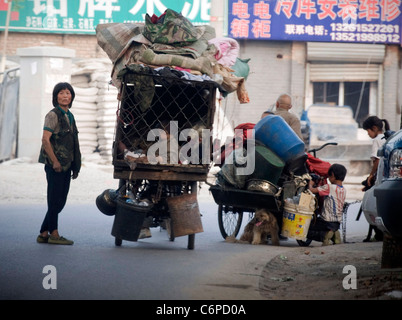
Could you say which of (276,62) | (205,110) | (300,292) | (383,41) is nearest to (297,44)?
(276,62)

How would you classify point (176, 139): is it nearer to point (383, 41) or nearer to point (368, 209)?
point (368, 209)

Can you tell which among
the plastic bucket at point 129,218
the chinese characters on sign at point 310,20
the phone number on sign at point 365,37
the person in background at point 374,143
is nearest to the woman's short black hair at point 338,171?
the person in background at point 374,143

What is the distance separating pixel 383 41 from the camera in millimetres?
25031

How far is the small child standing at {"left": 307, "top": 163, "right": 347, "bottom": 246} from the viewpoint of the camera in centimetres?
960

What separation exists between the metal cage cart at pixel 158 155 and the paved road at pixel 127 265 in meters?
0.38

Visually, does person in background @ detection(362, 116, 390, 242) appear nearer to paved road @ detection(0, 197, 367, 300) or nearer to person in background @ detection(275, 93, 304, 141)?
person in background @ detection(275, 93, 304, 141)

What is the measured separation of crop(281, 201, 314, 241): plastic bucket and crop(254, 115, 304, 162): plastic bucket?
0.65 m

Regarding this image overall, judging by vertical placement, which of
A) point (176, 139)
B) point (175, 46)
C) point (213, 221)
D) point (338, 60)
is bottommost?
point (213, 221)

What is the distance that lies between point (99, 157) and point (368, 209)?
14.1m

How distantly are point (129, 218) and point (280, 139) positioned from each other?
7.71 ft

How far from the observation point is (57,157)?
8875 mm

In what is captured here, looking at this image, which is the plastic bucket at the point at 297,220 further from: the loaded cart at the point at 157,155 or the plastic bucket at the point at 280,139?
the loaded cart at the point at 157,155

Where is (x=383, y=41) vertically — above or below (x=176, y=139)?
above
